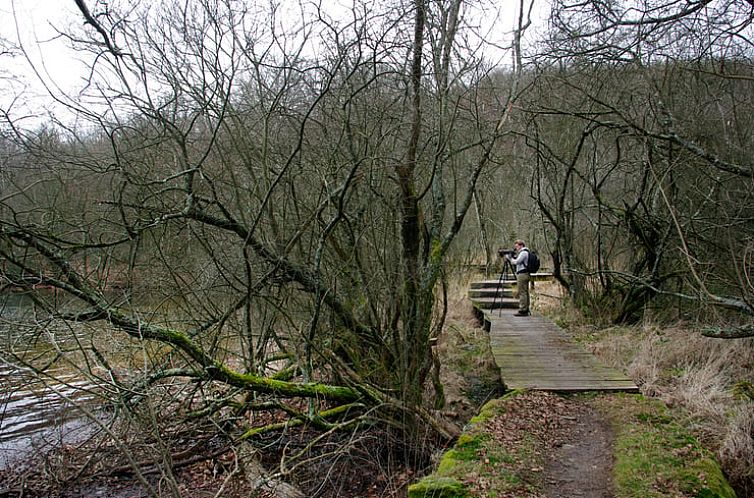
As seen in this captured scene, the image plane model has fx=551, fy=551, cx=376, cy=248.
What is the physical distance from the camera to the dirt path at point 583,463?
4.11 m

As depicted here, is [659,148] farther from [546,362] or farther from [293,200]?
[293,200]

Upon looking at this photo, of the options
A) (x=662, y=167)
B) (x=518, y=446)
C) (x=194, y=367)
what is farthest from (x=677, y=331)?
(x=194, y=367)

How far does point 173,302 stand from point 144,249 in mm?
687

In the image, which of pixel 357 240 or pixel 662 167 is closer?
pixel 357 240

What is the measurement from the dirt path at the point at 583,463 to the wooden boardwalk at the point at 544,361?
2.93 feet

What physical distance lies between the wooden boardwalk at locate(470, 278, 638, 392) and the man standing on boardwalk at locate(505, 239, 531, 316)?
1.80 ft

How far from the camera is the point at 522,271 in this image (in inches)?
428

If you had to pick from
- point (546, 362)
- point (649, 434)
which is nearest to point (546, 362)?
point (546, 362)

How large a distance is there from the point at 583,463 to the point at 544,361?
308cm

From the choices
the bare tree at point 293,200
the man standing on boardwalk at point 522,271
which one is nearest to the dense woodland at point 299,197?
the bare tree at point 293,200

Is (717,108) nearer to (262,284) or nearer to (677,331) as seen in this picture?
(677,331)

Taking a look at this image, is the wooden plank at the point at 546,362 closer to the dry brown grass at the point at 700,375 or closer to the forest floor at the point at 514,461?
the forest floor at the point at 514,461

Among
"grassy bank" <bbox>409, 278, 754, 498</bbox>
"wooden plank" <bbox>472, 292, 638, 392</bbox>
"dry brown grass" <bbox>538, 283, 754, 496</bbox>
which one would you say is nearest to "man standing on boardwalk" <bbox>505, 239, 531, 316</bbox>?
"wooden plank" <bbox>472, 292, 638, 392</bbox>

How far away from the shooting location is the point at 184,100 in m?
6.04
